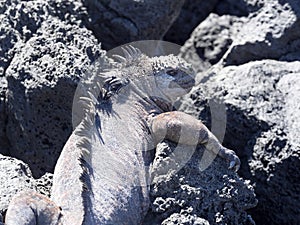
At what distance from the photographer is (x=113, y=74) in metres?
5.12

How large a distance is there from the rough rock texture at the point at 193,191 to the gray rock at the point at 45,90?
951 mm

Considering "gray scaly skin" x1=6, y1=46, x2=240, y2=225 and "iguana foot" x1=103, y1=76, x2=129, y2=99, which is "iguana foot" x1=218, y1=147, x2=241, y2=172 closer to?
"gray scaly skin" x1=6, y1=46, x2=240, y2=225

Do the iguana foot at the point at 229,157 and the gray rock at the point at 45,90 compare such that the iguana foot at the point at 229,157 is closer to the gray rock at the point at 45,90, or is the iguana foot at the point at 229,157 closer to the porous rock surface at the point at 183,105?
the porous rock surface at the point at 183,105

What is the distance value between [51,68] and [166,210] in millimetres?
1359

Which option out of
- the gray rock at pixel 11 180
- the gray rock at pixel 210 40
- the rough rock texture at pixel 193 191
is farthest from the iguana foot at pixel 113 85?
the gray rock at pixel 210 40

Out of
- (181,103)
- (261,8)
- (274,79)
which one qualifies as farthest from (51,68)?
(261,8)

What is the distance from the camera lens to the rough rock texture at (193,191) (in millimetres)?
4711

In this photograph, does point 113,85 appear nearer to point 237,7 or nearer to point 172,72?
point 172,72

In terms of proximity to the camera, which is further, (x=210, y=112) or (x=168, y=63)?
(x=210, y=112)

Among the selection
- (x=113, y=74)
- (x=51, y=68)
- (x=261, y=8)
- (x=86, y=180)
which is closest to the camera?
(x=86, y=180)

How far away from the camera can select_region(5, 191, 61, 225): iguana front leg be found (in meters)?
4.25

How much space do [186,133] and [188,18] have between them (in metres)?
3.12

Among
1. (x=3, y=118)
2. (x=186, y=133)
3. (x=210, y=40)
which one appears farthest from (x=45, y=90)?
(x=210, y=40)

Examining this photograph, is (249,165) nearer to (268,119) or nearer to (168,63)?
(268,119)
